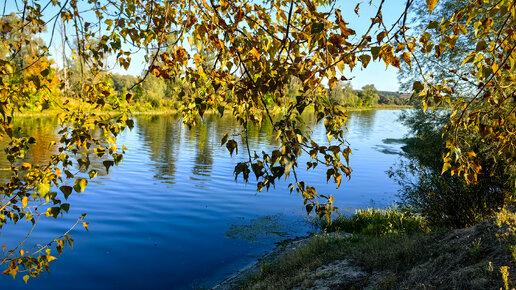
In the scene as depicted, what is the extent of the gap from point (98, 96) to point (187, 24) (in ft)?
3.43

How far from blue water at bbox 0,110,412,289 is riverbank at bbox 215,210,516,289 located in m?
1.89

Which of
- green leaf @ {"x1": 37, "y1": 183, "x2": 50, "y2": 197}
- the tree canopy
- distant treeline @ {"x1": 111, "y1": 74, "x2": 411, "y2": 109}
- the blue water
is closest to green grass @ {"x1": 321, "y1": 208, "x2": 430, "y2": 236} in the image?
the blue water

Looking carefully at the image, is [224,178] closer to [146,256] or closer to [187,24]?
[146,256]

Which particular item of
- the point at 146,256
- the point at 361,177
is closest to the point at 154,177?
the point at 146,256

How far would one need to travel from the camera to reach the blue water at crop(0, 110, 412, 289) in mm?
9523

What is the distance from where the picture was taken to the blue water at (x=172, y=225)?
9.52m

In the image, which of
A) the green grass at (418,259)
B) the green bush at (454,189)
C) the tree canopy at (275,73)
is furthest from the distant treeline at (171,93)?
the green grass at (418,259)

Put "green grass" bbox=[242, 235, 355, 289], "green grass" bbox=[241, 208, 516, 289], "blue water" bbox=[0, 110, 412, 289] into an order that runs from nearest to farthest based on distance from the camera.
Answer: "green grass" bbox=[241, 208, 516, 289], "green grass" bbox=[242, 235, 355, 289], "blue water" bbox=[0, 110, 412, 289]

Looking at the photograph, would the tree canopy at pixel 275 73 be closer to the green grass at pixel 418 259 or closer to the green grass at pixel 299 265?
the green grass at pixel 418 259

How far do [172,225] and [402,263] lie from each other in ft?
28.6

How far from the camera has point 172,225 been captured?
43.3ft

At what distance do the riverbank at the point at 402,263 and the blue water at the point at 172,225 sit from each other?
1.89m

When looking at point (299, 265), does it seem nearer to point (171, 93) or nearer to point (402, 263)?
point (402, 263)

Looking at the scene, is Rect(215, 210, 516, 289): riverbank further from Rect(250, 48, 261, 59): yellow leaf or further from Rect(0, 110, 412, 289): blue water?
Rect(250, 48, 261, 59): yellow leaf
